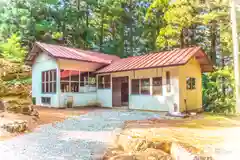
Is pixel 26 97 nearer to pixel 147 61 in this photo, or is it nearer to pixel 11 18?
pixel 11 18

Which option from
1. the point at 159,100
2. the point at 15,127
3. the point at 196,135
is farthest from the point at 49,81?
the point at 196,135

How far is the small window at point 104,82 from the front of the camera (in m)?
8.09

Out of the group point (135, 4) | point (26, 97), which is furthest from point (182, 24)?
point (26, 97)

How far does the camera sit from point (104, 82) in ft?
27.1

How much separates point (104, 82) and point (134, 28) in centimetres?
388

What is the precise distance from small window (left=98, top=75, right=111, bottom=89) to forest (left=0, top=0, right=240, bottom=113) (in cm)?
270

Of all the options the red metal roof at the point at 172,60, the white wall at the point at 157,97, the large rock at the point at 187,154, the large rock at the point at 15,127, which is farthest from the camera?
the white wall at the point at 157,97

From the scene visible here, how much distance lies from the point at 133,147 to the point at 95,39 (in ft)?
37.5

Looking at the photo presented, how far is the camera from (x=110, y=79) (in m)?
7.99

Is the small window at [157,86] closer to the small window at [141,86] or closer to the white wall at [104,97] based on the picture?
the small window at [141,86]

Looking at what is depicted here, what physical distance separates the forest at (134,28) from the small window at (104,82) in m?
2.70

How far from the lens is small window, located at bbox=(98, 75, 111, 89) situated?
8085 millimetres

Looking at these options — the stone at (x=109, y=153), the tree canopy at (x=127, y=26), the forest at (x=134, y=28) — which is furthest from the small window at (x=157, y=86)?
the stone at (x=109, y=153)

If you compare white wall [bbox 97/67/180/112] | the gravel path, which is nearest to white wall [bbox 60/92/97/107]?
white wall [bbox 97/67/180/112]
